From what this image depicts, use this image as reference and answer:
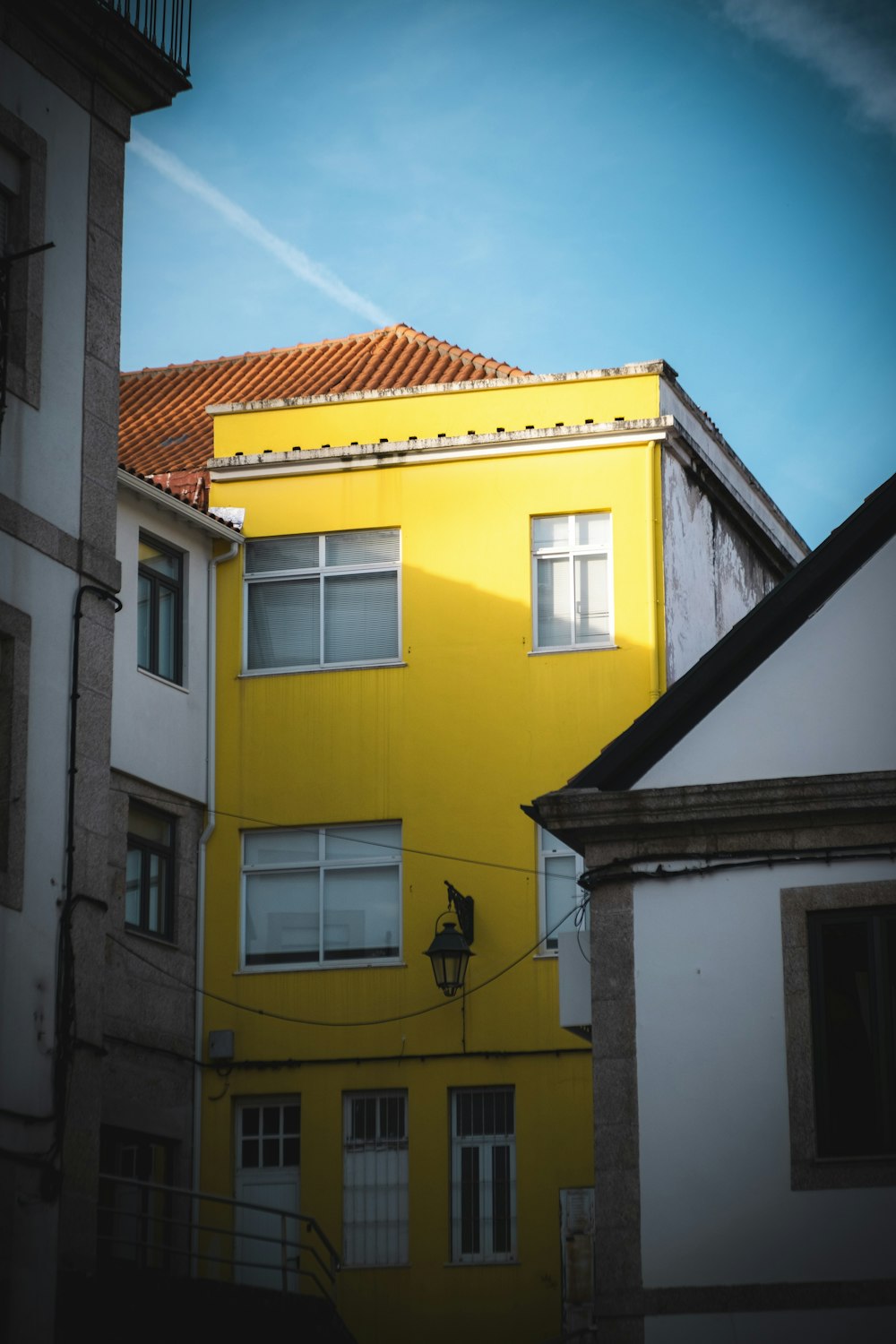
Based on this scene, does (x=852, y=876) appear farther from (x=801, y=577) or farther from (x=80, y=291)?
(x=80, y=291)

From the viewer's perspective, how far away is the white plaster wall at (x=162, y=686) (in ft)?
81.4

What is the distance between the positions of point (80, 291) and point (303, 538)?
31.1 ft

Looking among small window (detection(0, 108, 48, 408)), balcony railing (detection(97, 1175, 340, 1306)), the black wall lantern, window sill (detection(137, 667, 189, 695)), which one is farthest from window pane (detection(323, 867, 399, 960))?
small window (detection(0, 108, 48, 408))

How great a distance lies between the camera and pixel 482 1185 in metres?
24.4

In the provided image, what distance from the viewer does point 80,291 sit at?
17.7 meters

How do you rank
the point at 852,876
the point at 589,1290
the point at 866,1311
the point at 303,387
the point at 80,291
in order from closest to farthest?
the point at 866,1311 → the point at 852,876 → the point at 80,291 → the point at 589,1290 → the point at 303,387

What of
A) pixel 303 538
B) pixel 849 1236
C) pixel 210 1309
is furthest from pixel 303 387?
pixel 849 1236

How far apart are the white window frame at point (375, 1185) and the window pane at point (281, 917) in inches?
73.5

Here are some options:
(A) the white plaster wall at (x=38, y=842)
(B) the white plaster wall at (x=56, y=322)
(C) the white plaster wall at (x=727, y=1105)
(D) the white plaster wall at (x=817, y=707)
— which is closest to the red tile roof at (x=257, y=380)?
(B) the white plaster wall at (x=56, y=322)

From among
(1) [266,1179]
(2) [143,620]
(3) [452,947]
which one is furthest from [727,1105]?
(2) [143,620]

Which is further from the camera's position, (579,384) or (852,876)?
(579,384)

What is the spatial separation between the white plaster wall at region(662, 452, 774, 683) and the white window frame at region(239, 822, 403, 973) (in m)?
3.95

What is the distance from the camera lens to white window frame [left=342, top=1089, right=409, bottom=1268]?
A: 80.1 feet

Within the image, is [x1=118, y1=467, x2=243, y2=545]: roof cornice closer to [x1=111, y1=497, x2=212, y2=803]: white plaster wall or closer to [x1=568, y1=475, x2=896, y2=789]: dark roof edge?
[x1=111, y1=497, x2=212, y2=803]: white plaster wall
